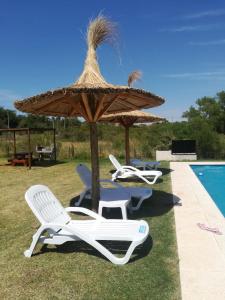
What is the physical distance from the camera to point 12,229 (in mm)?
6391

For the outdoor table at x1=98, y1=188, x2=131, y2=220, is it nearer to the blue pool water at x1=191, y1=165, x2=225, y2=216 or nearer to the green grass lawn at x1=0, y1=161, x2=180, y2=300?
the green grass lawn at x1=0, y1=161, x2=180, y2=300

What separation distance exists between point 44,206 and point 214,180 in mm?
9294

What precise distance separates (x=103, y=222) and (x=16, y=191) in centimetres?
550

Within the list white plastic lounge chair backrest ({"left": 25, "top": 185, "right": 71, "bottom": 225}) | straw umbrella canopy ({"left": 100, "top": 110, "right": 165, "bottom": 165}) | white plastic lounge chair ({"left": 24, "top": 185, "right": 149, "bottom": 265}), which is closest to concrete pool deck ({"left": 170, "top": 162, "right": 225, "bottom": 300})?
white plastic lounge chair ({"left": 24, "top": 185, "right": 149, "bottom": 265})

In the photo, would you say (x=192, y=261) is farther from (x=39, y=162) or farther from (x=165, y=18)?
(x=39, y=162)

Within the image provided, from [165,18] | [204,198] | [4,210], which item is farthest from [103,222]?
[165,18]

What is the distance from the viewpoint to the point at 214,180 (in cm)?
1345

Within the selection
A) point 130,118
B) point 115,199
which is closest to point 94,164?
point 115,199

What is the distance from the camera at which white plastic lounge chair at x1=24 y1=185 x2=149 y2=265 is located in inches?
183

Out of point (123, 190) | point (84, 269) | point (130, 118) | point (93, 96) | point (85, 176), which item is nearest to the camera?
point (84, 269)

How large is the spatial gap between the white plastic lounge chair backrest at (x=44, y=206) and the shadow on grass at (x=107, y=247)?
0.36 meters

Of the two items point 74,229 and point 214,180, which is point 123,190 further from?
point 214,180

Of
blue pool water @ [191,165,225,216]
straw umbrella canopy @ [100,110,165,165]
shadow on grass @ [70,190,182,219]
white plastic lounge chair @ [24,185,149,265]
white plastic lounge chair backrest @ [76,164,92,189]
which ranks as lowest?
blue pool water @ [191,165,225,216]

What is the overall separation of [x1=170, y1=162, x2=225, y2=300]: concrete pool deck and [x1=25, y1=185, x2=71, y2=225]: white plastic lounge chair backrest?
1775mm
